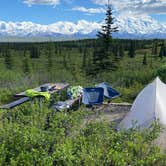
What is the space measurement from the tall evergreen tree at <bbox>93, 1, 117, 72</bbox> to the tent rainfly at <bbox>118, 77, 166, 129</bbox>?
21.5m

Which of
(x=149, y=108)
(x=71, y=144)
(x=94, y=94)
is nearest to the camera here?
(x=71, y=144)

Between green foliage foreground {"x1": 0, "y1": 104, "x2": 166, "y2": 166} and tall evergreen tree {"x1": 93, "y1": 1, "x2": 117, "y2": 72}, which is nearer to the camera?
green foliage foreground {"x1": 0, "y1": 104, "x2": 166, "y2": 166}

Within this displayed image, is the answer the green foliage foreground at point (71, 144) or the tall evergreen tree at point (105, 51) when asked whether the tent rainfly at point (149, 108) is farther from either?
the tall evergreen tree at point (105, 51)

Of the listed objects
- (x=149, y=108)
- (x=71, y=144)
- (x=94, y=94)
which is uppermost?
(x=71, y=144)

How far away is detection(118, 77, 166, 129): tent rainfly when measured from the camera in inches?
347

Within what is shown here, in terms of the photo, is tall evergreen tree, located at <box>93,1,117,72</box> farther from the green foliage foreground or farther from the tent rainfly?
the green foliage foreground

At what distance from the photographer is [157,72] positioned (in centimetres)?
1620

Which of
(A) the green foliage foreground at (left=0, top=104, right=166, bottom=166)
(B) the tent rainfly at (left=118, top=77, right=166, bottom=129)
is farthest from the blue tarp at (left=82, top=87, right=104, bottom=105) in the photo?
(A) the green foliage foreground at (left=0, top=104, right=166, bottom=166)

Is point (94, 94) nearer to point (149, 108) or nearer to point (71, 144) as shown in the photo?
point (149, 108)

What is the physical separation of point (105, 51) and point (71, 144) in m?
27.9

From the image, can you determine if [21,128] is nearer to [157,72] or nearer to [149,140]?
[149,140]

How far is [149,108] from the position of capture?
9070 mm

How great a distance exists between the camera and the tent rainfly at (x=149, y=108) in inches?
347

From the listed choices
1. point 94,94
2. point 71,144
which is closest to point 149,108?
point 94,94
